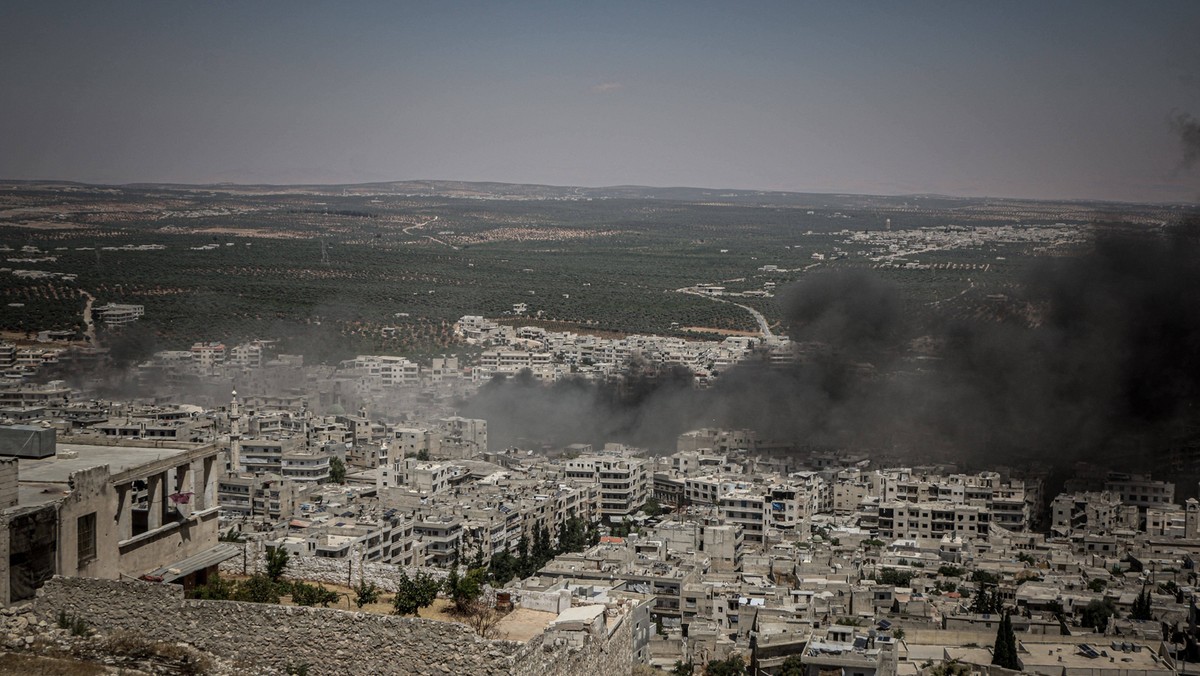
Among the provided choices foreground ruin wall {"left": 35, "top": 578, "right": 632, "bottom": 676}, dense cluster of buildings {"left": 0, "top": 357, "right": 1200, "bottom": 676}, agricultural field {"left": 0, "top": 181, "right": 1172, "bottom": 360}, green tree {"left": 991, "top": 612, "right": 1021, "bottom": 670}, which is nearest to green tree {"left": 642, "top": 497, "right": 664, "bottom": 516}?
dense cluster of buildings {"left": 0, "top": 357, "right": 1200, "bottom": 676}

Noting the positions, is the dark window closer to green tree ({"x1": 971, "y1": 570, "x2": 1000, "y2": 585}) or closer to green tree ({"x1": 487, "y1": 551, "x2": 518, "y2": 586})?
green tree ({"x1": 487, "y1": 551, "x2": 518, "y2": 586})

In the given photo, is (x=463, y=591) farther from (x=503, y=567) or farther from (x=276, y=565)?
(x=503, y=567)

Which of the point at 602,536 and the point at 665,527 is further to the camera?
the point at 602,536

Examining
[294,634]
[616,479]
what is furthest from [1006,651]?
[616,479]

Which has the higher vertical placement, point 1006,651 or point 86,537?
point 86,537

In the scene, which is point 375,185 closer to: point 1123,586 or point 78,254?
point 78,254

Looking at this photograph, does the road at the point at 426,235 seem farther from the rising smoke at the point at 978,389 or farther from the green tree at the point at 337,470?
the green tree at the point at 337,470

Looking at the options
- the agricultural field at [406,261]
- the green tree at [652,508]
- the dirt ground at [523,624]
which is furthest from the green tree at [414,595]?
the agricultural field at [406,261]
